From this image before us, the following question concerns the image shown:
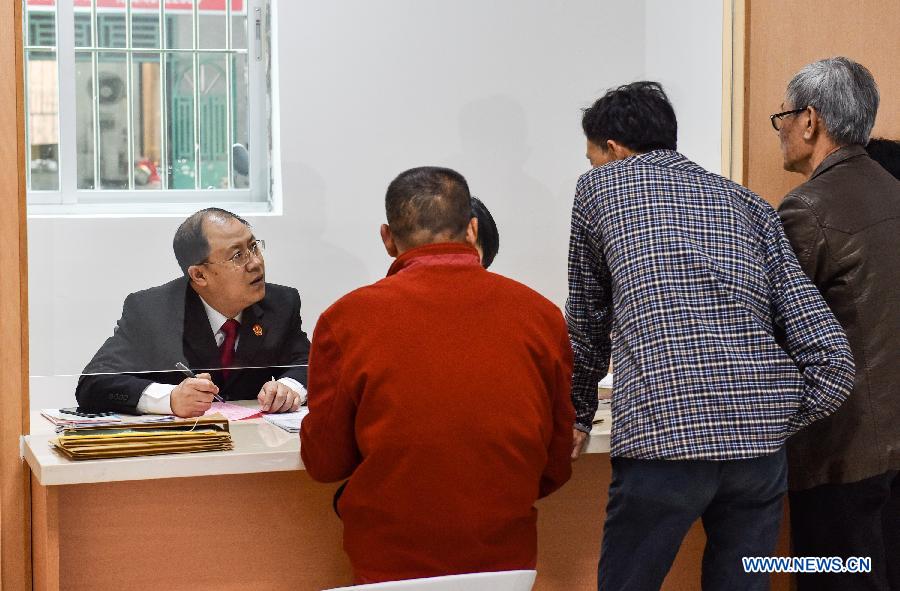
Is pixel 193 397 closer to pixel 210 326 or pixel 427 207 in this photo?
pixel 210 326

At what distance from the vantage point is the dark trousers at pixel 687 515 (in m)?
1.79

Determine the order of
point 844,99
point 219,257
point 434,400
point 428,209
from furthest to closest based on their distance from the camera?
point 219,257 → point 844,99 → point 428,209 → point 434,400

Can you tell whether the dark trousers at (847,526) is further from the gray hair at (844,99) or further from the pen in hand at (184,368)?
the pen in hand at (184,368)

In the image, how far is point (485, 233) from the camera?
2.66 metres

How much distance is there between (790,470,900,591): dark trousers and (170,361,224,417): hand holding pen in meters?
1.31

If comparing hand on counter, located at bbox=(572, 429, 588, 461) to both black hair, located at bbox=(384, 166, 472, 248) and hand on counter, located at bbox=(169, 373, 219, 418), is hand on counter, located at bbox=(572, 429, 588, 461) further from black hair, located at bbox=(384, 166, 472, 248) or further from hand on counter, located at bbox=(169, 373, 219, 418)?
hand on counter, located at bbox=(169, 373, 219, 418)

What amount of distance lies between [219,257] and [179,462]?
2.45ft

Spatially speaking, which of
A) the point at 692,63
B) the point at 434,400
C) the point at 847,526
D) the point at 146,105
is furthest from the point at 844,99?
the point at 146,105

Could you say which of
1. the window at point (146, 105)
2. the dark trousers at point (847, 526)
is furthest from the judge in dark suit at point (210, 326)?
the dark trousers at point (847, 526)

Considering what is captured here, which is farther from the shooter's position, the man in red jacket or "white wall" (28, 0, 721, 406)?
"white wall" (28, 0, 721, 406)

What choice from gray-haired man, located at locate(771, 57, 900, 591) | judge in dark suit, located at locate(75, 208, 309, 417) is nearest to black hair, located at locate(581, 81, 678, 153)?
gray-haired man, located at locate(771, 57, 900, 591)

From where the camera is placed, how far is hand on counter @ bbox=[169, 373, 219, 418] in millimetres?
2230

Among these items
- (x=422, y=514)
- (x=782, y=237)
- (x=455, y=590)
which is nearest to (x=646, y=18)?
(x=782, y=237)

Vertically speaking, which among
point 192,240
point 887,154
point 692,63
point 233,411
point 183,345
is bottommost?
point 233,411
